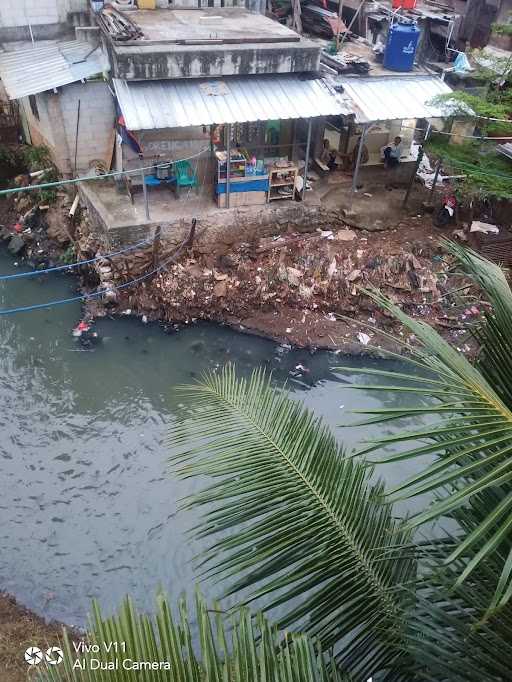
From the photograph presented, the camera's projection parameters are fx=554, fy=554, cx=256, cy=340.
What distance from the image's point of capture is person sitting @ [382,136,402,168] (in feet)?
→ 51.8

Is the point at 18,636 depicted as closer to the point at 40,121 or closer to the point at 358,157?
the point at 358,157

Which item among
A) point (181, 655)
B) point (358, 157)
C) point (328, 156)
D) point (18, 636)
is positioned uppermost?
point (181, 655)

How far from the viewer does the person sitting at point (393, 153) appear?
1577cm

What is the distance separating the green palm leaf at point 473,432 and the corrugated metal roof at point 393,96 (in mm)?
11492

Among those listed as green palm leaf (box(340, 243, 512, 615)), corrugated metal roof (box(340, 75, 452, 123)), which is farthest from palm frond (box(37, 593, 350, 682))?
corrugated metal roof (box(340, 75, 452, 123))

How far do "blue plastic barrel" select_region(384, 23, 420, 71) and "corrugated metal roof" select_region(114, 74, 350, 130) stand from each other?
2.50m

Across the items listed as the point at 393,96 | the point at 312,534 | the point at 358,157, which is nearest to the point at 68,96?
the point at 358,157

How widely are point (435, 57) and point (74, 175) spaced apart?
1458cm

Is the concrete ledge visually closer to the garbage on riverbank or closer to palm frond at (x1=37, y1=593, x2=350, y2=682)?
the garbage on riverbank

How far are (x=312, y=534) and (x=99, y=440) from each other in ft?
25.2

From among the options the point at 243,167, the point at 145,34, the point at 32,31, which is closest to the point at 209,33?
the point at 145,34

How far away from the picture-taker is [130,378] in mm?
11562

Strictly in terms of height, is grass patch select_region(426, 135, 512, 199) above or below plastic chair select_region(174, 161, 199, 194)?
above

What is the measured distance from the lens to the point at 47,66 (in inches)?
532
